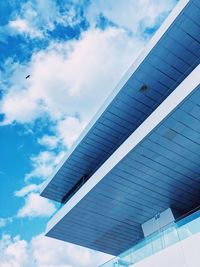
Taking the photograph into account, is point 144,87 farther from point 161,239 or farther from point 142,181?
point 161,239

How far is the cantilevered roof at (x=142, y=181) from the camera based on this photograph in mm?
8695

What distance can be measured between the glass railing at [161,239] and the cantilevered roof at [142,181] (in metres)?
2.15

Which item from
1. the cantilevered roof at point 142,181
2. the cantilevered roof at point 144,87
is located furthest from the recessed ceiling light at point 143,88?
the cantilevered roof at point 142,181

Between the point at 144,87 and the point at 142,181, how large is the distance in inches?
128

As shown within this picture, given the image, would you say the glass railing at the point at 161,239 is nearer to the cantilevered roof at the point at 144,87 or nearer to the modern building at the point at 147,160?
the modern building at the point at 147,160

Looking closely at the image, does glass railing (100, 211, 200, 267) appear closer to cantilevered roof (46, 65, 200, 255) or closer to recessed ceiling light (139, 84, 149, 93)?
cantilevered roof (46, 65, 200, 255)

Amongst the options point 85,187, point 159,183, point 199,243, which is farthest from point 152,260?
point 85,187

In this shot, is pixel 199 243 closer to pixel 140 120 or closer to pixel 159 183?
pixel 159 183

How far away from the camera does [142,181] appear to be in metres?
11.0

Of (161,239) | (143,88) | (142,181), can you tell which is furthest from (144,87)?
(161,239)

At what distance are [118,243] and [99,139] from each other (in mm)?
5665

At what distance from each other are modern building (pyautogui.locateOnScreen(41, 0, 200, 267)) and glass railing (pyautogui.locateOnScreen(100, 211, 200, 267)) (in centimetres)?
3

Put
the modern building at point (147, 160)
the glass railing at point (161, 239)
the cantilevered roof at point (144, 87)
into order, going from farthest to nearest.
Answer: the cantilevered roof at point (144, 87) → the modern building at point (147, 160) → the glass railing at point (161, 239)

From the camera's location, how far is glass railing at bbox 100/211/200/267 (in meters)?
8.04
